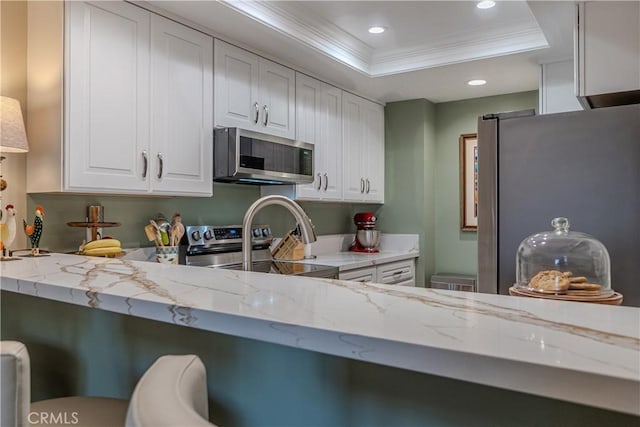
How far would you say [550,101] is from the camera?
3.24 m

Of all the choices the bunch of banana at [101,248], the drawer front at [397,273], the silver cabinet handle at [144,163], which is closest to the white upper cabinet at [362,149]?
the drawer front at [397,273]

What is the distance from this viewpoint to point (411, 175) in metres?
4.39

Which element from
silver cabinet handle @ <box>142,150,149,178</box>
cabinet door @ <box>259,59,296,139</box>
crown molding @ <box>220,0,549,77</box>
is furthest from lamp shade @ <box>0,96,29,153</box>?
cabinet door @ <box>259,59,296,139</box>

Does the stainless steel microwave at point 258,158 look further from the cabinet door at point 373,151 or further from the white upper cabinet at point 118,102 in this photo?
the cabinet door at point 373,151

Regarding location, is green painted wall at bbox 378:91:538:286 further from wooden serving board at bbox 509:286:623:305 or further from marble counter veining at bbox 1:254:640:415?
marble counter veining at bbox 1:254:640:415

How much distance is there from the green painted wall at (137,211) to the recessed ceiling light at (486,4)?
1856 mm

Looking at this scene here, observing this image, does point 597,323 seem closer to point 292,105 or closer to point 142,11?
point 142,11

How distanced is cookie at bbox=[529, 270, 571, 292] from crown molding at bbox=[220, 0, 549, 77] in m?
1.97

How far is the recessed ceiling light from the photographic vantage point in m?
2.75

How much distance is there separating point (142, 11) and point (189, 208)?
3.66 ft

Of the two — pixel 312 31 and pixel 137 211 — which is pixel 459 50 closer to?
pixel 312 31

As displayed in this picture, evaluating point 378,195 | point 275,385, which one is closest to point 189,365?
point 275,385

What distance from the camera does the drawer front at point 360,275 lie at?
323 centimetres

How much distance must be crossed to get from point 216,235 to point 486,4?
6.90 feet
